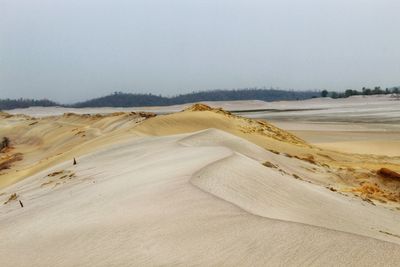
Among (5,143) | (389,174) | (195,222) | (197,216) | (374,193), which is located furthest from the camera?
(5,143)

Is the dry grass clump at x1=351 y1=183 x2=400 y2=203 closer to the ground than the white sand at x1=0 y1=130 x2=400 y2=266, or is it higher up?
closer to the ground

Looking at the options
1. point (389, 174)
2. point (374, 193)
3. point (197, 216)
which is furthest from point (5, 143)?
point (197, 216)

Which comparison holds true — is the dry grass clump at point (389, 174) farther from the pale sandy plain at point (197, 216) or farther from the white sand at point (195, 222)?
the white sand at point (195, 222)

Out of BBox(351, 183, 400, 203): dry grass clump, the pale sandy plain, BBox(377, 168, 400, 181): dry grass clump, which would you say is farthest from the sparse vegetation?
BBox(351, 183, 400, 203): dry grass clump

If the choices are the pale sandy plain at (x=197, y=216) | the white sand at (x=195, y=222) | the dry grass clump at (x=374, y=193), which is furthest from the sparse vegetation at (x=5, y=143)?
the dry grass clump at (x=374, y=193)

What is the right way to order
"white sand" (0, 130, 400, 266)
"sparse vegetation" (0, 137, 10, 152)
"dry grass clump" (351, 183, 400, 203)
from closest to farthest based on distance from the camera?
"white sand" (0, 130, 400, 266) → "dry grass clump" (351, 183, 400, 203) → "sparse vegetation" (0, 137, 10, 152)

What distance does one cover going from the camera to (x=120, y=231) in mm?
3197

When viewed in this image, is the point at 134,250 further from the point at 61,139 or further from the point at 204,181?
the point at 61,139

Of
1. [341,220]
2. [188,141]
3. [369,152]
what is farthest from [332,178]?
[369,152]

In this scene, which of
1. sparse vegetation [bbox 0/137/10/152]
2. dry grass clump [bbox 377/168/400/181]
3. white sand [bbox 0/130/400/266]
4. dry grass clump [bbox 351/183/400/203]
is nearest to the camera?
white sand [bbox 0/130/400/266]

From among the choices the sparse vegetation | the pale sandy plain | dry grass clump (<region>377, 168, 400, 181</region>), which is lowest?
the sparse vegetation

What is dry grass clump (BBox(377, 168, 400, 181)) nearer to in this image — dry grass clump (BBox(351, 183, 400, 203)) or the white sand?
dry grass clump (BBox(351, 183, 400, 203))

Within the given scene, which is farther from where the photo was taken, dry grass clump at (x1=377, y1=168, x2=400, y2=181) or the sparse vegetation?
the sparse vegetation

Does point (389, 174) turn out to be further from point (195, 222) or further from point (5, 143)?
point (5, 143)
